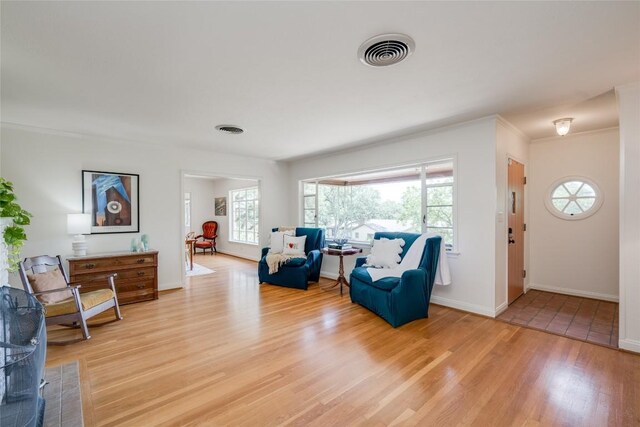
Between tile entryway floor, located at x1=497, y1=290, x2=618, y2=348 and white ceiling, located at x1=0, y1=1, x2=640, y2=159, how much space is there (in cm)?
238

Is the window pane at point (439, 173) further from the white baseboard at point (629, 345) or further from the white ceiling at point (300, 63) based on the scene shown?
the white baseboard at point (629, 345)

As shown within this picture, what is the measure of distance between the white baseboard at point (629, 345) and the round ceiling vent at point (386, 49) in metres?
3.16

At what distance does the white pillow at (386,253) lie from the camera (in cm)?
380

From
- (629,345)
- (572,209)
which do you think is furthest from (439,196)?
(629,345)

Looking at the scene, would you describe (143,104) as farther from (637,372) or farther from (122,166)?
(637,372)

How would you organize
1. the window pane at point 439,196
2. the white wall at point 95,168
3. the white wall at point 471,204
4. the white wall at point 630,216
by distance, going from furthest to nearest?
the window pane at point 439,196, the white wall at point 95,168, the white wall at point 471,204, the white wall at point 630,216

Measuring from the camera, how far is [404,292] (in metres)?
3.17

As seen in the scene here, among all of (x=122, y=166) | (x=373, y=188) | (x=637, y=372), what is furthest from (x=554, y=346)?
(x=122, y=166)

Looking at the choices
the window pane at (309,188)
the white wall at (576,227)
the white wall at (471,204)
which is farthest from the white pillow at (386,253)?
the white wall at (576,227)

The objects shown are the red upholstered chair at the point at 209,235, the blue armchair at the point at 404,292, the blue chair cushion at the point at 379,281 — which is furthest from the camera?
the red upholstered chair at the point at 209,235

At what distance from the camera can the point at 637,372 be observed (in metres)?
2.27

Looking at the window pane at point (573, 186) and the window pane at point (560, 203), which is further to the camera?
the window pane at point (560, 203)

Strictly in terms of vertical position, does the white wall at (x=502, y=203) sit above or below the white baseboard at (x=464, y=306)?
above

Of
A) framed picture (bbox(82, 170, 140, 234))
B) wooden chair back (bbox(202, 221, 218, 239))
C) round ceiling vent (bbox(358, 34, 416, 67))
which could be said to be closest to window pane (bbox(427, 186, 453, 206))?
round ceiling vent (bbox(358, 34, 416, 67))
